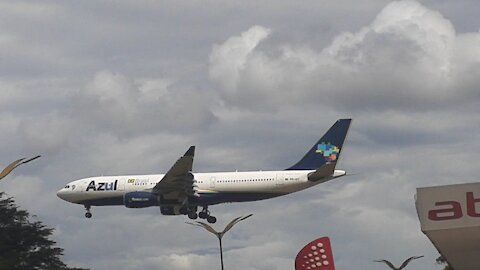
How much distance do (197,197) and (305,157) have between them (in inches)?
424

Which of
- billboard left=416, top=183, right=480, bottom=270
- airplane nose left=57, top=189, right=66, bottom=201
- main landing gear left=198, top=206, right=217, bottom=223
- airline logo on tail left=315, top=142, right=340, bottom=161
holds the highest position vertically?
airline logo on tail left=315, top=142, right=340, bottom=161

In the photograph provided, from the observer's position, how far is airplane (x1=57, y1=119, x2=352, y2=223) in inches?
4336

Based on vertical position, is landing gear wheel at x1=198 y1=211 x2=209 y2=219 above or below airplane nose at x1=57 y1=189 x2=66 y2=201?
below

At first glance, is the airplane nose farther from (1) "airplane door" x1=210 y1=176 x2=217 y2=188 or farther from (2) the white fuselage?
(1) "airplane door" x1=210 y1=176 x2=217 y2=188

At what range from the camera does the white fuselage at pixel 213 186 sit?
110 metres

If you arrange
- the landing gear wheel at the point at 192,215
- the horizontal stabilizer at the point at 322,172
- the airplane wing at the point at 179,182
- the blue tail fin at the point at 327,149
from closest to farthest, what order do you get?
the horizontal stabilizer at the point at 322,172 < the airplane wing at the point at 179,182 < the blue tail fin at the point at 327,149 < the landing gear wheel at the point at 192,215

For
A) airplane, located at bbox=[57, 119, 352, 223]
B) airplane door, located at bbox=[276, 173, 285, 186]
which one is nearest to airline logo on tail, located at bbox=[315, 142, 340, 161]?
airplane, located at bbox=[57, 119, 352, 223]

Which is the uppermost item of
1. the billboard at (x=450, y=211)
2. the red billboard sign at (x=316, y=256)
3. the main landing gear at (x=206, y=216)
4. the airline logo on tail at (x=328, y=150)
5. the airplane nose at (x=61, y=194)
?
the airline logo on tail at (x=328, y=150)

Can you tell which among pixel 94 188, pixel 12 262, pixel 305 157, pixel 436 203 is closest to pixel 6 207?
pixel 12 262

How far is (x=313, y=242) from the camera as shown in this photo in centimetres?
3628

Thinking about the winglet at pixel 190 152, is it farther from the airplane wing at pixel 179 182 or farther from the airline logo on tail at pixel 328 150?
the airline logo on tail at pixel 328 150

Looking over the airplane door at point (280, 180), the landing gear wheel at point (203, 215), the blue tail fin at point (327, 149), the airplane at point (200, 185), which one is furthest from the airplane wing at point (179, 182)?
the blue tail fin at point (327, 149)

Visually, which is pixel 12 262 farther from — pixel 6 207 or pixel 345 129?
pixel 345 129

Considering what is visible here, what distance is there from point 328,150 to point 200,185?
41.7 ft
